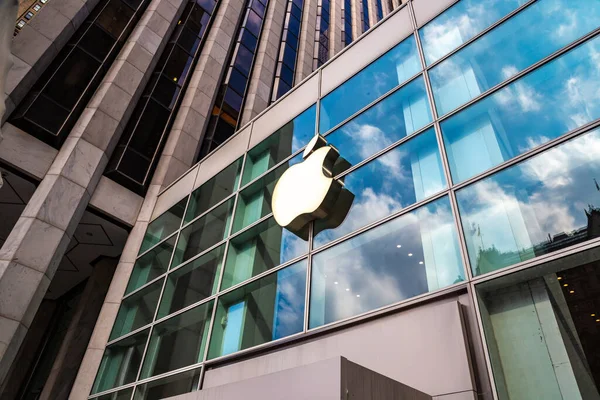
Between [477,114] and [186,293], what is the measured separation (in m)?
8.66

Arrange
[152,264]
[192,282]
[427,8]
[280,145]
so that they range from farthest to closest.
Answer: [152,264] < [280,145] < [192,282] < [427,8]

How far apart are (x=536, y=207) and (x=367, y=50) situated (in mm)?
6892

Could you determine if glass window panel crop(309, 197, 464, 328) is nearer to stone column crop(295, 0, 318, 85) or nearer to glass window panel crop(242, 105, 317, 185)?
glass window panel crop(242, 105, 317, 185)

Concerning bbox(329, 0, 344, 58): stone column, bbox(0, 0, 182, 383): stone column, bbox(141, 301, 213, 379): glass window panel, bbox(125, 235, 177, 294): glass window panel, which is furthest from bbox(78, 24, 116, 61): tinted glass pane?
bbox(329, 0, 344, 58): stone column

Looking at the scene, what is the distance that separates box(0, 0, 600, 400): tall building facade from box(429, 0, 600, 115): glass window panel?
0.04m

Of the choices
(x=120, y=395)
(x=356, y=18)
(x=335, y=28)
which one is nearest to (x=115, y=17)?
(x=120, y=395)

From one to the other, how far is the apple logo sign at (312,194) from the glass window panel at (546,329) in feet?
12.3

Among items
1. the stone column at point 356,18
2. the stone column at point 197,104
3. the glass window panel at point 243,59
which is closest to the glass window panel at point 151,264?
the stone column at point 197,104

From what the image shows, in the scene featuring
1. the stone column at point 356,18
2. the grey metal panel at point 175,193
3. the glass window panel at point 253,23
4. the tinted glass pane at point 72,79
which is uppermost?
the stone column at point 356,18

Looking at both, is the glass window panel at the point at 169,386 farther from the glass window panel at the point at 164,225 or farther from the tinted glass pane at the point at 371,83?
the tinted glass pane at the point at 371,83

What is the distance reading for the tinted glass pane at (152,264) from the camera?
1385cm

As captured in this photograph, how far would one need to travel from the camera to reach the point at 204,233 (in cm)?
1295

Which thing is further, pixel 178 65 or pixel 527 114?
pixel 178 65

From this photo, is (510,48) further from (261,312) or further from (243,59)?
(243,59)
